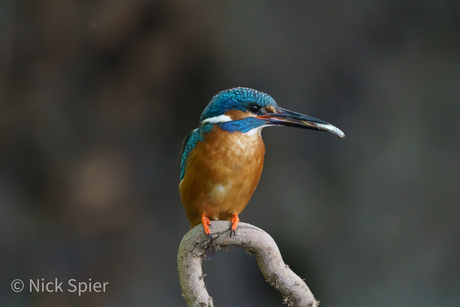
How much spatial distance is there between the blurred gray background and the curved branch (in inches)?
50.4

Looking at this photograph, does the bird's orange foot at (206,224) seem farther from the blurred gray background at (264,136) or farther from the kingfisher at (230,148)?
the blurred gray background at (264,136)

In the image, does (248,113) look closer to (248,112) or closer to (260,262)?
(248,112)

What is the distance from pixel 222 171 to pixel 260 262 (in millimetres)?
280

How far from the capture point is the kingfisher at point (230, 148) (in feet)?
3.81

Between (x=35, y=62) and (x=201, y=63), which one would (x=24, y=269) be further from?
(x=201, y=63)

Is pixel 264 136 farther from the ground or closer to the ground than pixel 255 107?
farther from the ground

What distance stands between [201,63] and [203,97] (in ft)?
0.64

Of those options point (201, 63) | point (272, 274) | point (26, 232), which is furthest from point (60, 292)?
point (272, 274)

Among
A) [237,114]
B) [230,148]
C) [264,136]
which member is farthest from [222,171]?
[264,136]

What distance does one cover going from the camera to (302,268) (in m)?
2.50

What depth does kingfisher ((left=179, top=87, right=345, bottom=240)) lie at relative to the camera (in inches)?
45.8

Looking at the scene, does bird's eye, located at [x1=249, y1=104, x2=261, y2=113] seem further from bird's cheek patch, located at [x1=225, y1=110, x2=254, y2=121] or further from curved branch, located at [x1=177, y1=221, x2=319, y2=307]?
curved branch, located at [x1=177, y1=221, x2=319, y2=307]

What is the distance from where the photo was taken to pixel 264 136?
7.71ft

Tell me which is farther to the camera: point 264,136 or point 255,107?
point 264,136
